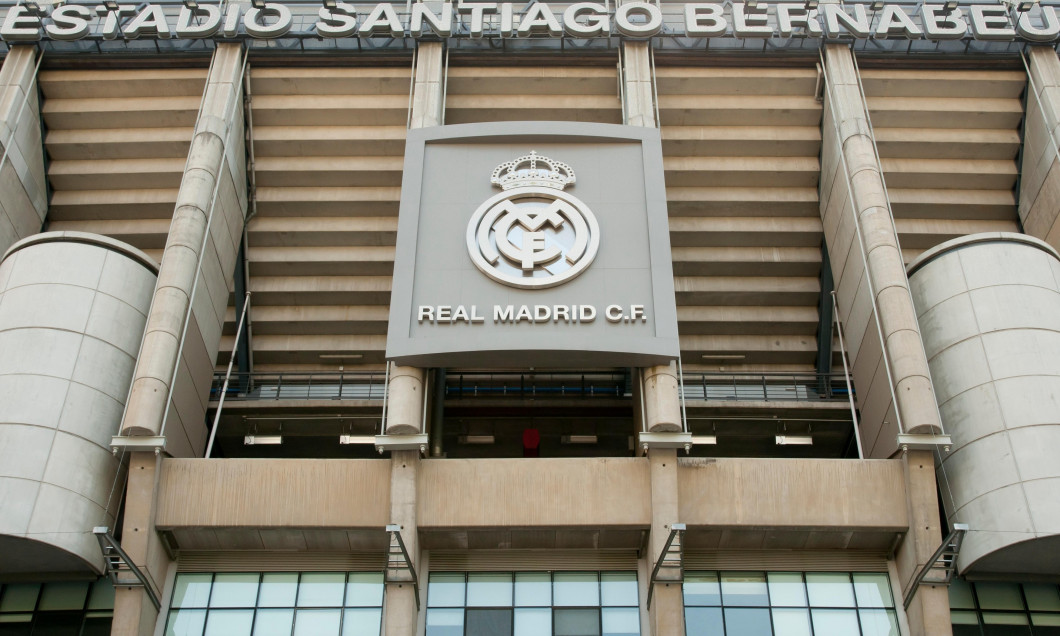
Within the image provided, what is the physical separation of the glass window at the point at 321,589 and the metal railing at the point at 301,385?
7.22 metres

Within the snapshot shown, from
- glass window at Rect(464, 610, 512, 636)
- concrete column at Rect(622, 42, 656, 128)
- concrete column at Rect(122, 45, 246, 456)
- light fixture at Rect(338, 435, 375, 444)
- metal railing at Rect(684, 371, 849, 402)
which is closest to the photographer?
glass window at Rect(464, 610, 512, 636)

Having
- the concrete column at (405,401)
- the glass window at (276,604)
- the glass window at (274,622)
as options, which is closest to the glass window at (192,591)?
the glass window at (276,604)

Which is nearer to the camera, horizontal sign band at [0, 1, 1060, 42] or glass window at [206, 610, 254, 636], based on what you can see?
glass window at [206, 610, 254, 636]

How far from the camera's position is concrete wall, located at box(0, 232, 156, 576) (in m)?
25.1

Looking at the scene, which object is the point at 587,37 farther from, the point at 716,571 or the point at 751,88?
the point at 716,571

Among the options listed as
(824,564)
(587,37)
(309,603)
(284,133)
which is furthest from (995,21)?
(309,603)

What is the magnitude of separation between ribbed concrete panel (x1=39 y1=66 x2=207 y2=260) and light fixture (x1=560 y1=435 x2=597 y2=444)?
14.7 m

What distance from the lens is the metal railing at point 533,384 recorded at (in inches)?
1336

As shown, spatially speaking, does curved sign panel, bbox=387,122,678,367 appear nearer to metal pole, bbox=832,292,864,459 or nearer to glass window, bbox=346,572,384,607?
glass window, bbox=346,572,384,607

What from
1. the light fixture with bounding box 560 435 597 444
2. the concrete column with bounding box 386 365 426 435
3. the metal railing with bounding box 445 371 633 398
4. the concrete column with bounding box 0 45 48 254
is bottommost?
the concrete column with bounding box 386 365 426 435

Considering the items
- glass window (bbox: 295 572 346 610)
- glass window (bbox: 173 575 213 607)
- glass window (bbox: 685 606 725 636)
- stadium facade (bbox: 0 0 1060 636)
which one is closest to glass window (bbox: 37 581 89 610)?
stadium facade (bbox: 0 0 1060 636)

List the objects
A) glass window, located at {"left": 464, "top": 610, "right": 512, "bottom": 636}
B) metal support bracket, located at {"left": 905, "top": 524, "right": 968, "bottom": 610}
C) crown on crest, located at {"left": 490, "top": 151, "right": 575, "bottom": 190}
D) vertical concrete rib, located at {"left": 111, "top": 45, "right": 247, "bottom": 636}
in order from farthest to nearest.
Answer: crown on crest, located at {"left": 490, "top": 151, "right": 575, "bottom": 190}
glass window, located at {"left": 464, "top": 610, "right": 512, "bottom": 636}
vertical concrete rib, located at {"left": 111, "top": 45, "right": 247, "bottom": 636}
metal support bracket, located at {"left": 905, "top": 524, "right": 968, "bottom": 610}

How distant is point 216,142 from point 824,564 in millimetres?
21142

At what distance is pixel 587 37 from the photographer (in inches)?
1388
